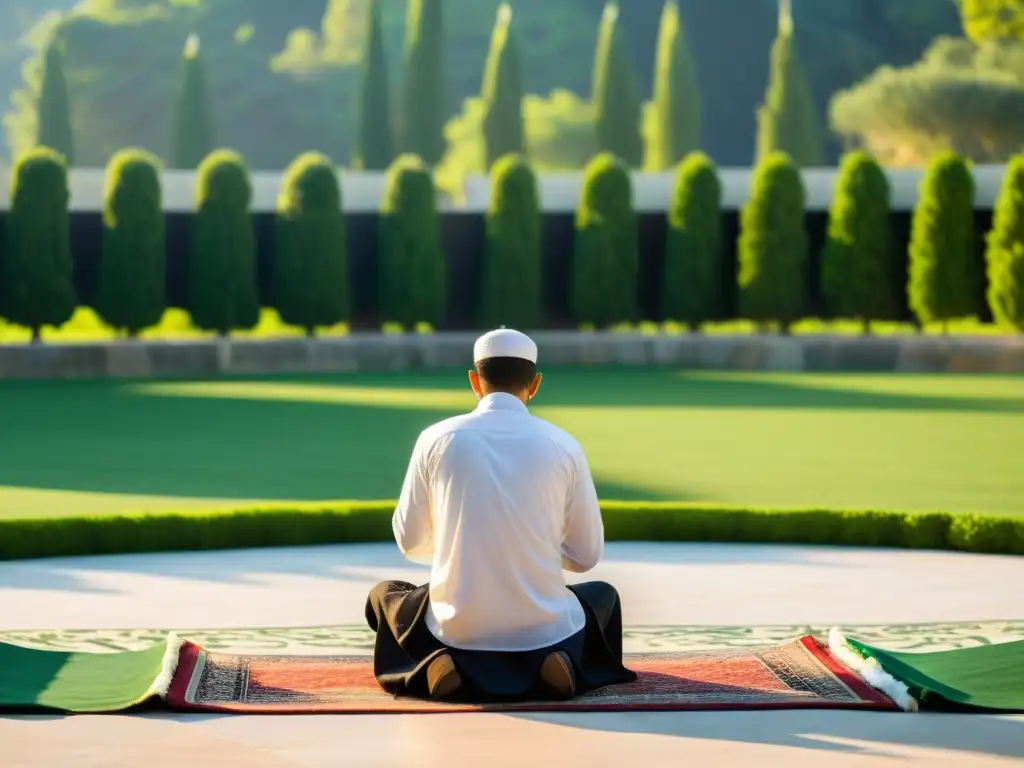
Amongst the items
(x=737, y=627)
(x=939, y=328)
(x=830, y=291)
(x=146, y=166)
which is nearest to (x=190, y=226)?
(x=146, y=166)

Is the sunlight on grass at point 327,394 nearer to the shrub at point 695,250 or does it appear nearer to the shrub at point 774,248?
the shrub at point 695,250

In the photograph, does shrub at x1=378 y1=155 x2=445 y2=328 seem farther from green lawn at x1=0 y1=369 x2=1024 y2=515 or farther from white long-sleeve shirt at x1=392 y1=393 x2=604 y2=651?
white long-sleeve shirt at x1=392 y1=393 x2=604 y2=651

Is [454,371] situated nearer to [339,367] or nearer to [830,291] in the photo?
[339,367]

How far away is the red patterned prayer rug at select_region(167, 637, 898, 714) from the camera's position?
5.25m

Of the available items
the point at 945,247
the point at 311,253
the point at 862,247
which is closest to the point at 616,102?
the point at 862,247

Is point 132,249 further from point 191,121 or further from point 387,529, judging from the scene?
point 191,121

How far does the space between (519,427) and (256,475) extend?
7.30m

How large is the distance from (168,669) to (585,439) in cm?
968

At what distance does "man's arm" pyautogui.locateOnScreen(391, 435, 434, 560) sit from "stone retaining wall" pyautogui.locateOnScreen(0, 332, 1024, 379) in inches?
762

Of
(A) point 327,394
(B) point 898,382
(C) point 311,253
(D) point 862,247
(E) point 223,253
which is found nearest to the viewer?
(A) point 327,394

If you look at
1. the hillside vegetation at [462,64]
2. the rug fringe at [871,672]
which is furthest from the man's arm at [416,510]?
the hillside vegetation at [462,64]

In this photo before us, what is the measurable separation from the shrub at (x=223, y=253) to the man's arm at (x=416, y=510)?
2118cm

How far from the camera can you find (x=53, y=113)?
4647 cm

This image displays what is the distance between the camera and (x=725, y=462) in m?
13.3
